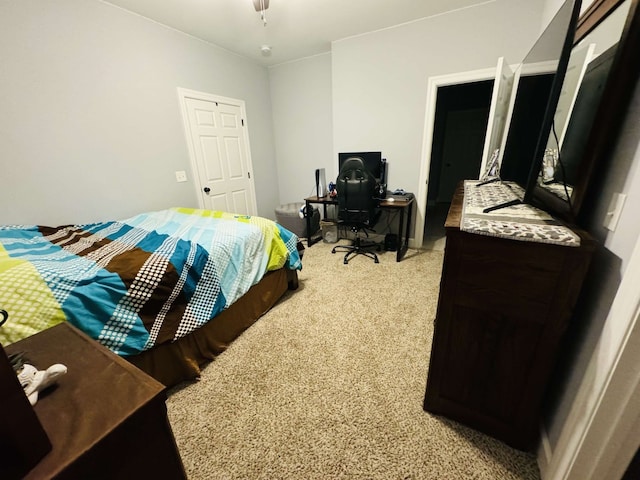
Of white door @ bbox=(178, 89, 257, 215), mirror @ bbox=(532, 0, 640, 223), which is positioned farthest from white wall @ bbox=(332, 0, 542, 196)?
mirror @ bbox=(532, 0, 640, 223)

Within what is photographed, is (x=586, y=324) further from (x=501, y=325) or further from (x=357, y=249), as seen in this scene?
(x=357, y=249)

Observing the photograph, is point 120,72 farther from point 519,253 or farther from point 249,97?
point 519,253

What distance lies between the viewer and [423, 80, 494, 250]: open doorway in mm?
4891

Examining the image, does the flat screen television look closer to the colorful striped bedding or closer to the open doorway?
the colorful striped bedding

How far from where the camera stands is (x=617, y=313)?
2.46ft

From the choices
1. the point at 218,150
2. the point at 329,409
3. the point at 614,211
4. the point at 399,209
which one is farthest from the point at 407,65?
the point at 329,409

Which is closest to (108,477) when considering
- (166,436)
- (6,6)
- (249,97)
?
(166,436)

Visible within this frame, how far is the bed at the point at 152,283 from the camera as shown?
1.15 m

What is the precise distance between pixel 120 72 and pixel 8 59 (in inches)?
30.3

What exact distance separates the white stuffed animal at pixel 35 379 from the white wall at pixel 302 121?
3625 mm

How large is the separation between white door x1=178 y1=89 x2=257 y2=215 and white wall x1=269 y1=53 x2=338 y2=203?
72 centimetres

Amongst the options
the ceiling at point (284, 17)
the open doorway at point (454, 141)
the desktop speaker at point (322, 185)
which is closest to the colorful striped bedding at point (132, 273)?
the desktop speaker at point (322, 185)

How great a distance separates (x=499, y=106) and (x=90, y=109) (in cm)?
388

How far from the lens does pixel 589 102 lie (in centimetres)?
96
